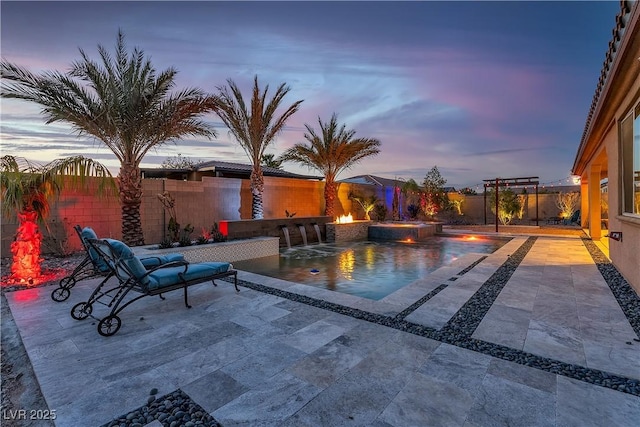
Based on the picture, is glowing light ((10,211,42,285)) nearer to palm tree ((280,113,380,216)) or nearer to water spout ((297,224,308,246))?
water spout ((297,224,308,246))

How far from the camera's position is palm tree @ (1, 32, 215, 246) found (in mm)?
7328

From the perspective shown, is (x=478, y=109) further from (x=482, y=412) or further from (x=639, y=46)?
(x=482, y=412)

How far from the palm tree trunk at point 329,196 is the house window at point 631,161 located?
37.5 feet

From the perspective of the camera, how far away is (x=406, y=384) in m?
2.49

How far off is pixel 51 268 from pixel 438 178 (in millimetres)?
21512

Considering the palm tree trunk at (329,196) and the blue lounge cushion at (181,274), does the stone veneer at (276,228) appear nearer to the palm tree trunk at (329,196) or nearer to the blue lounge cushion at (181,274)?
the palm tree trunk at (329,196)

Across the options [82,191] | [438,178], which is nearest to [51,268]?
[82,191]

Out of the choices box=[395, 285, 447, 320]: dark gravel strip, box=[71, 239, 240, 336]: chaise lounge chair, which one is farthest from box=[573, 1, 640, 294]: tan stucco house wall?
box=[71, 239, 240, 336]: chaise lounge chair

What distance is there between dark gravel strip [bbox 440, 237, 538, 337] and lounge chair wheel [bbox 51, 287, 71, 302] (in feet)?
19.5

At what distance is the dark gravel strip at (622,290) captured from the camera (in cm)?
397

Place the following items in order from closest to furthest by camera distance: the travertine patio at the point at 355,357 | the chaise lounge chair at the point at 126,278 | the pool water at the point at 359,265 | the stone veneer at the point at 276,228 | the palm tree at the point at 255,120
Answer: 1. the travertine patio at the point at 355,357
2. the chaise lounge chair at the point at 126,278
3. the pool water at the point at 359,265
4. the stone veneer at the point at 276,228
5. the palm tree at the point at 255,120

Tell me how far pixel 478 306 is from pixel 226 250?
6.52 meters

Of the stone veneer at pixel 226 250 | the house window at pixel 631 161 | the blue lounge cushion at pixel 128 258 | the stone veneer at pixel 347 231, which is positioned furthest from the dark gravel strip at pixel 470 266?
the stone veneer at pixel 347 231

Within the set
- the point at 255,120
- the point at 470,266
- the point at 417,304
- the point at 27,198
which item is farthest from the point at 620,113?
the point at 27,198
